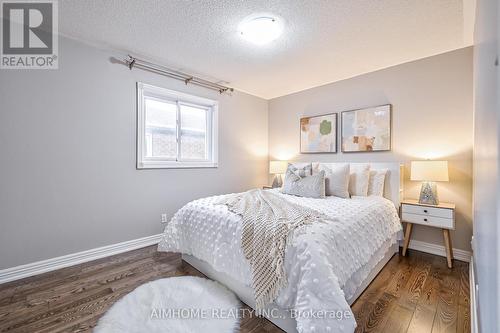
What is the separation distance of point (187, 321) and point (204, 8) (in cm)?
246

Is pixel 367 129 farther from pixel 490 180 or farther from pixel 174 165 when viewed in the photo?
pixel 174 165

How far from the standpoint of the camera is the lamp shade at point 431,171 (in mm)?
2403

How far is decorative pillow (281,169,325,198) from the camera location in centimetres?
273

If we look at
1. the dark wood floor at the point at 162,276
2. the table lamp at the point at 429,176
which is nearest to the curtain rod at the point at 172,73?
the dark wood floor at the point at 162,276

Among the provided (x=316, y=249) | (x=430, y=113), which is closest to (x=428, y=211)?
(x=430, y=113)

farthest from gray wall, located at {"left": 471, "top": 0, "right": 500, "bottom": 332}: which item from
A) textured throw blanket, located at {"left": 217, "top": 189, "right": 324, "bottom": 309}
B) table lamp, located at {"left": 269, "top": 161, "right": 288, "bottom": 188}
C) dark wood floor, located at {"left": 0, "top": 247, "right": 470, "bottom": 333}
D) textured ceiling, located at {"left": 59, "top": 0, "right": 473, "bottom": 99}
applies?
table lamp, located at {"left": 269, "top": 161, "right": 288, "bottom": 188}

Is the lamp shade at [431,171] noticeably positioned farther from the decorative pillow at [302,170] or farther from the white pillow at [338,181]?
the decorative pillow at [302,170]

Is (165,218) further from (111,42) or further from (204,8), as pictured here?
(204,8)

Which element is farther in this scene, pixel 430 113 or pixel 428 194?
pixel 430 113

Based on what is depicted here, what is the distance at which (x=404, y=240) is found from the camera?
8.96 feet

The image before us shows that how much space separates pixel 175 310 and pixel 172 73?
9.33ft

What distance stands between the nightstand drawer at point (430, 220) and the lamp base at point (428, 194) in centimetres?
18

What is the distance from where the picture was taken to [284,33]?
2.28 metres

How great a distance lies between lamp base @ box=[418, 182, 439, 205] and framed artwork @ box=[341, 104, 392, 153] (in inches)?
26.2
